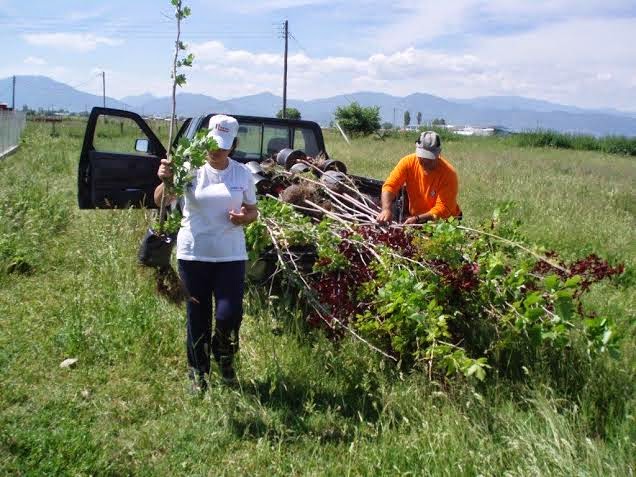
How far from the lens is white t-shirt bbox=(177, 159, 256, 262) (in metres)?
Answer: 3.76

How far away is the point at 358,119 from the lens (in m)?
47.9

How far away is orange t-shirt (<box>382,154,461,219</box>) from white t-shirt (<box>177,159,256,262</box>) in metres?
2.11

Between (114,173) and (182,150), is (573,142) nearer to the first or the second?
(114,173)

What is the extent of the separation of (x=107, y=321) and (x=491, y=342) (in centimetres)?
295

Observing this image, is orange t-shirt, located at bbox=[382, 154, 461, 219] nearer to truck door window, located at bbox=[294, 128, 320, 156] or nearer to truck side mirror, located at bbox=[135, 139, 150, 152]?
truck door window, located at bbox=[294, 128, 320, 156]

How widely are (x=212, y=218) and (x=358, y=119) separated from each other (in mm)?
45239

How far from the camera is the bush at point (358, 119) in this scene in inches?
1874

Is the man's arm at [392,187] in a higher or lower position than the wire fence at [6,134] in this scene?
lower

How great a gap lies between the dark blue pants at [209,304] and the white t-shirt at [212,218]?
85mm

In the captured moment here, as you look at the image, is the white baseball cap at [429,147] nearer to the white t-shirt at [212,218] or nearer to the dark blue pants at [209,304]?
the white t-shirt at [212,218]

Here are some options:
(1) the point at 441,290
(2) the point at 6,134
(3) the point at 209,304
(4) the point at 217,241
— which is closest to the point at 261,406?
(3) the point at 209,304

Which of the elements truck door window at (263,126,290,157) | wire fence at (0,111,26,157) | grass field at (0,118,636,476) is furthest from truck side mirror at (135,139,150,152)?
wire fence at (0,111,26,157)

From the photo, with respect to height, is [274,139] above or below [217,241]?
above

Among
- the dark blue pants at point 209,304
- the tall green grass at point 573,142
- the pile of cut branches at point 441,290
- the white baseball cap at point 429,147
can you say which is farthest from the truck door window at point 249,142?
the tall green grass at point 573,142
